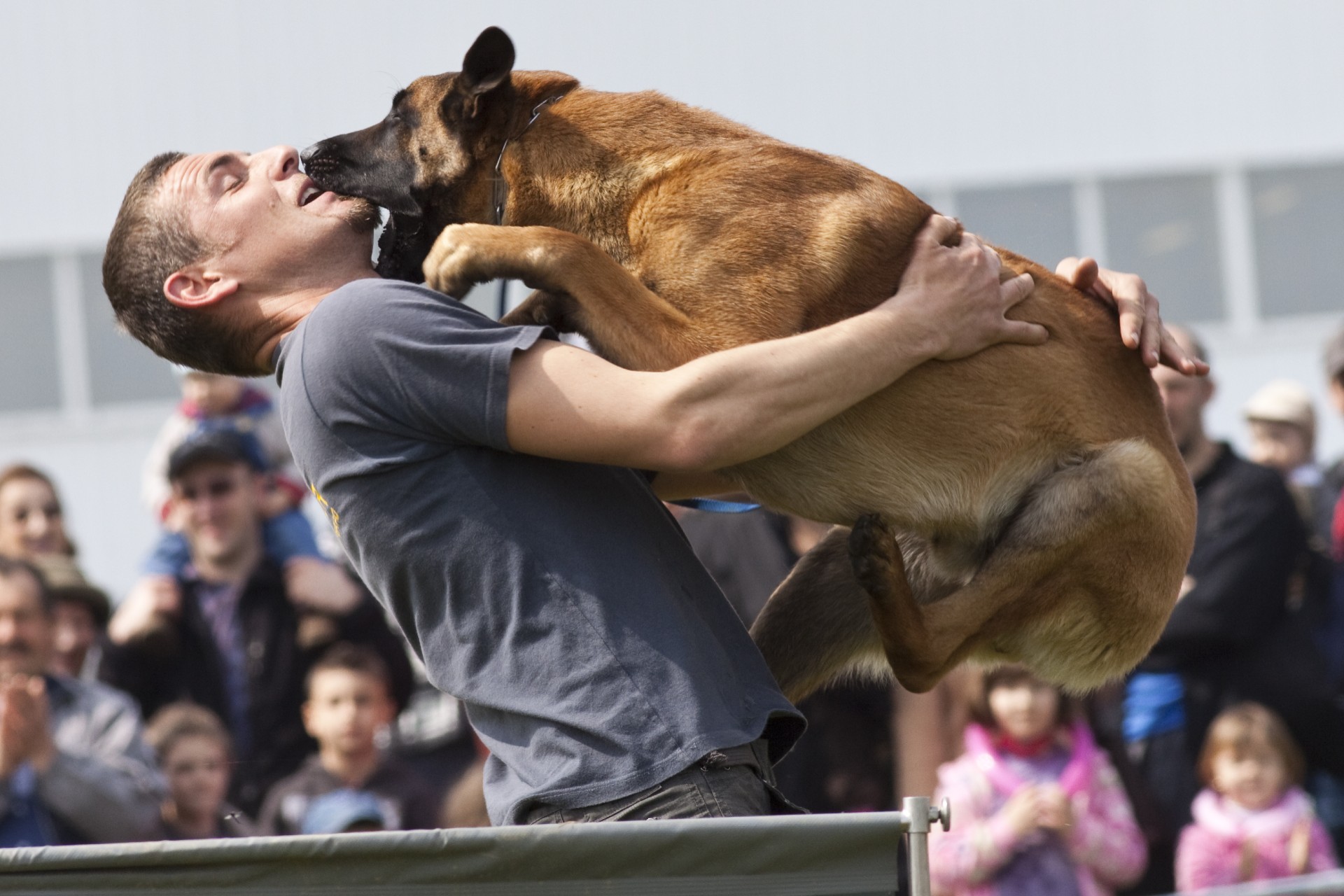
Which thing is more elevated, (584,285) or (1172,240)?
(584,285)

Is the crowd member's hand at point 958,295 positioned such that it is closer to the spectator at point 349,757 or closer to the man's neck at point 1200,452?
the man's neck at point 1200,452

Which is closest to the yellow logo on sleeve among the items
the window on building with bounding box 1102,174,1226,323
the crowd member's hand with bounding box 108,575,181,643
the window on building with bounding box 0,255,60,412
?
the crowd member's hand with bounding box 108,575,181,643

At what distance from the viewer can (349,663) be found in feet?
14.8

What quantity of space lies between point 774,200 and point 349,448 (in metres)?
0.84

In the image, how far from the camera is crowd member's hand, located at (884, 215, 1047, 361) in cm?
221

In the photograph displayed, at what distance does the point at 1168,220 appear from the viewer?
6.67 metres

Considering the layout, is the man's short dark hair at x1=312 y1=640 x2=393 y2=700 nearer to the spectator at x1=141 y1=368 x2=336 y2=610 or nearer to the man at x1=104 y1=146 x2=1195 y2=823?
the spectator at x1=141 y1=368 x2=336 y2=610

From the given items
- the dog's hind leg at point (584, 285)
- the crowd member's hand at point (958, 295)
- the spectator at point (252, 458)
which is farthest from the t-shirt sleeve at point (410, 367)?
the spectator at point (252, 458)

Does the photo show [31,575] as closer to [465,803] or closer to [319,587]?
[319,587]

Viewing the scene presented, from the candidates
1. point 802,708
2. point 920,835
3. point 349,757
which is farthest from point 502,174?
point 349,757

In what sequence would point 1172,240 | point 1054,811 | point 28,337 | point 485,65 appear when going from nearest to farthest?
1. point 485,65
2. point 1054,811
3. point 28,337
4. point 1172,240

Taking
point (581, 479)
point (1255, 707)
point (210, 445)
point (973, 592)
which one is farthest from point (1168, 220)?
point (581, 479)

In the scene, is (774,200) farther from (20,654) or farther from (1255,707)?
(20,654)

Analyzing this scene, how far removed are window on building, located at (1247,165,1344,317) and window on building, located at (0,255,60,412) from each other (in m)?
5.22
